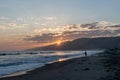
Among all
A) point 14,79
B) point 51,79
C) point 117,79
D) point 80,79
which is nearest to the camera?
point 117,79

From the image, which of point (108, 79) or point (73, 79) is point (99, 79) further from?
point (73, 79)

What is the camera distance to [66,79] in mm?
20141

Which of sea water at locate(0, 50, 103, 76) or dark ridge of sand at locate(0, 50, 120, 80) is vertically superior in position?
sea water at locate(0, 50, 103, 76)

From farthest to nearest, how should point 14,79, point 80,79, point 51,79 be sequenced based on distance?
point 14,79 < point 51,79 < point 80,79

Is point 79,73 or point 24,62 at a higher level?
point 24,62

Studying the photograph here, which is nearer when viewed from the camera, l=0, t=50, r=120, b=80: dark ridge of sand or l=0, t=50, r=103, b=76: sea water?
l=0, t=50, r=120, b=80: dark ridge of sand

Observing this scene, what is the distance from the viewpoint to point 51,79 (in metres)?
21.6

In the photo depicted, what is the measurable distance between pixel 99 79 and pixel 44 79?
521 centimetres

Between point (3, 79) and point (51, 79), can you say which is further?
point (3, 79)

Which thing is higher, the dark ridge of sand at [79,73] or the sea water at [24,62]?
the sea water at [24,62]

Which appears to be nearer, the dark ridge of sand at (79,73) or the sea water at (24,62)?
the dark ridge of sand at (79,73)

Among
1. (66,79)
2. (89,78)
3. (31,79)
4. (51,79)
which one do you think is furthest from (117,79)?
(31,79)

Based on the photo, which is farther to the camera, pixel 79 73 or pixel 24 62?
pixel 24 62

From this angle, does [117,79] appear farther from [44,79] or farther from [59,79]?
[44,79]
